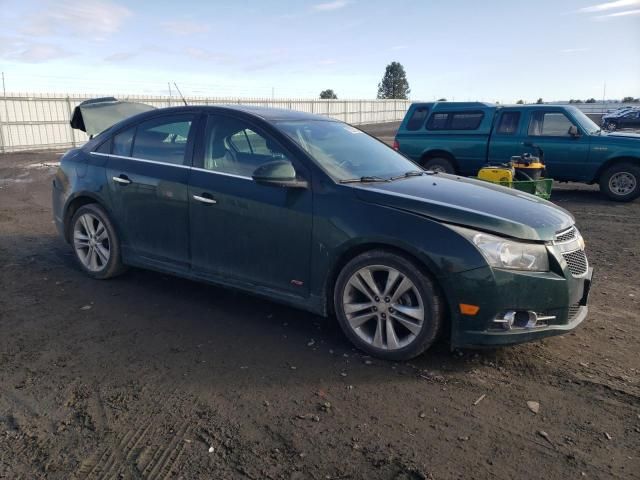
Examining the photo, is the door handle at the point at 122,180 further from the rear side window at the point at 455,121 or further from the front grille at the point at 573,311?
the rear side window at the point at 455,121

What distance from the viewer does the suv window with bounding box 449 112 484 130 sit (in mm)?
11086

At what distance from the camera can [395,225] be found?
3.54m

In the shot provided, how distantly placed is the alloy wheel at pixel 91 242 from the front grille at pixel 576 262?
4011 mm

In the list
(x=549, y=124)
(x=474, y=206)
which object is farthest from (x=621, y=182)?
(x=474, y=206)

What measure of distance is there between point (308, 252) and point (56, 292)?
8.71 feet

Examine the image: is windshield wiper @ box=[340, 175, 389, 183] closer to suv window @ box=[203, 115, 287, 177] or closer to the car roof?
suv window @ box=[203, 115, 287, 177]

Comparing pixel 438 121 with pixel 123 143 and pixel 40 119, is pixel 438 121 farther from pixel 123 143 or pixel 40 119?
pixel 40 119

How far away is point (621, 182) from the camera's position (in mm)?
10227

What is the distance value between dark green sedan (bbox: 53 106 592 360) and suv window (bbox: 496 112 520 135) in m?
6.53

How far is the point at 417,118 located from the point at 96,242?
8300mm

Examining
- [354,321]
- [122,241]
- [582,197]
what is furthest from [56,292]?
[582,197]

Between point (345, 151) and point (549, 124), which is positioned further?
point (549, 124)

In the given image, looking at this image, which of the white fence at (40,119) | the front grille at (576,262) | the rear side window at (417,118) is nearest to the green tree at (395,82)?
the white fence at (40,119)

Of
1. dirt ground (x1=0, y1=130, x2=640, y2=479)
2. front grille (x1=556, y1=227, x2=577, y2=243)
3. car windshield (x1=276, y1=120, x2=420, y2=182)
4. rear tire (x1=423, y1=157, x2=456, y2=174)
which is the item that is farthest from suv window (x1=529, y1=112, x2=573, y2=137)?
front grille (x1=556, y1=227, x2=577, y2=243)
